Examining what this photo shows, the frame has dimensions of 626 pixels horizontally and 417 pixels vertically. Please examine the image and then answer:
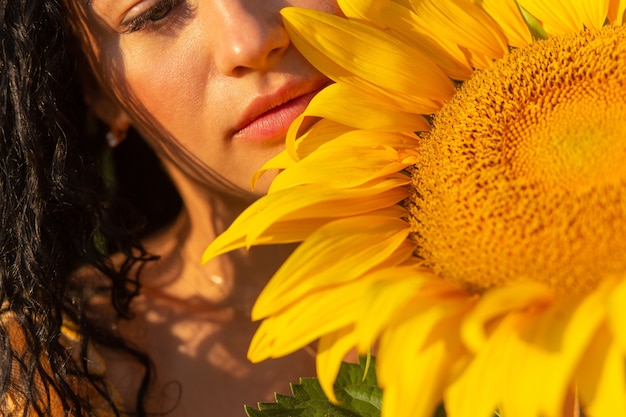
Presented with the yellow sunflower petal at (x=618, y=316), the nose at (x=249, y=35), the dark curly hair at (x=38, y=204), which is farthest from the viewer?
the dark curly hair at (x=38, y=204)

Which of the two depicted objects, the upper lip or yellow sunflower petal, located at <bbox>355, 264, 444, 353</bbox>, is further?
the upper lip

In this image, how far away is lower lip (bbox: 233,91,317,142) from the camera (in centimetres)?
121

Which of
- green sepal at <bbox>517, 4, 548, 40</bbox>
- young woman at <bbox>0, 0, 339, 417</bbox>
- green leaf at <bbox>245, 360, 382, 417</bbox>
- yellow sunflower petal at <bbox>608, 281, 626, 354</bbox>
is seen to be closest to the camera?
yellow sunflower petal at <bbox>608, 281, 626, 354</bbox>

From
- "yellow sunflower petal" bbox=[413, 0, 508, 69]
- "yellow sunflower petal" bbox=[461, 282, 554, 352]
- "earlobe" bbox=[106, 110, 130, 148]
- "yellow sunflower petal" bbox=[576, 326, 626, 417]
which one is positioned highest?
"yellow sunflower petal" bbox=[413, 0, 508, 69]

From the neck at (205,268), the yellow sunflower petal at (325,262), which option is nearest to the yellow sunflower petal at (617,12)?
the yellow sunflower petal at (325,262)

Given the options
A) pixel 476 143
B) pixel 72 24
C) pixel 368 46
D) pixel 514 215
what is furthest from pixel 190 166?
pixel 514 215

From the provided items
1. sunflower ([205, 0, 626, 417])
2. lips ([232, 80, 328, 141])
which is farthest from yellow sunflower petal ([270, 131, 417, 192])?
lips ([232, 80, 328, 141])

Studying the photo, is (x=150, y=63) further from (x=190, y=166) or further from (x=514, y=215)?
(x=514, y=215)

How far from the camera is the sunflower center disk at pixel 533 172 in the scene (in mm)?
689

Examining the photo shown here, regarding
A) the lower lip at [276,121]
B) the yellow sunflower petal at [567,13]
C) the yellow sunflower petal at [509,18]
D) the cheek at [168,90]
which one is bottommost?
the cheek at [168,90]

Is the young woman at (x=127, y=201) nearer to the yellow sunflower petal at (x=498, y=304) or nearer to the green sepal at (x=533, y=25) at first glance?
the green sepal at (x=533, y=25)

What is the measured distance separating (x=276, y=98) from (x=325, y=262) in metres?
0.52

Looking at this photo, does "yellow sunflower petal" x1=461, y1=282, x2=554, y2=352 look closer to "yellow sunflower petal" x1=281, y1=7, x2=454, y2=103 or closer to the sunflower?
the sunflower

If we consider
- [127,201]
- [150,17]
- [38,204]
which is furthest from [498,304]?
[127,201]
